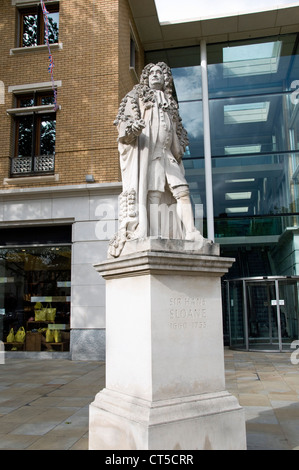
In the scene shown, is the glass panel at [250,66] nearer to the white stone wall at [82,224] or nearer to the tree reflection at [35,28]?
the tree reflection at [35,28]

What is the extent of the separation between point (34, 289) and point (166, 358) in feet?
32.2

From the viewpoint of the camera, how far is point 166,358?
382cm

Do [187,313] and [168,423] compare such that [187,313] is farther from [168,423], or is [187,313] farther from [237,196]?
[237,196]

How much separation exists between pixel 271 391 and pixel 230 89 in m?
12.8

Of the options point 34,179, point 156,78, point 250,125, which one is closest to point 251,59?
point 250,125

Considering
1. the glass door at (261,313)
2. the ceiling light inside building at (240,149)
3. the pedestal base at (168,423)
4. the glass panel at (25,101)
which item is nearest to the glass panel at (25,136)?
the glass panel at (25,101)

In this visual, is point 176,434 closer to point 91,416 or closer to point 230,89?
point 91,416

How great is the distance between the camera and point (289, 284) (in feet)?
48.2

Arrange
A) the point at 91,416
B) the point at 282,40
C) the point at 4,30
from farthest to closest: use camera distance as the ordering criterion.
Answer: the point at 282,40 → the point at 4,30 → the point at 91,416

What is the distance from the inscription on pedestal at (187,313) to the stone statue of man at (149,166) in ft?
2.30

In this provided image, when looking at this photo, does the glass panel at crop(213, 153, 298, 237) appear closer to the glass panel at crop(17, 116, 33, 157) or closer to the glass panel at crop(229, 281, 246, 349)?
the glass panel at crop(229, 281, 246, 349)

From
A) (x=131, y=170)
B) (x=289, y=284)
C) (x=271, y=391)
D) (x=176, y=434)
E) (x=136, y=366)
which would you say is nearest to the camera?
(x=176, y=434)

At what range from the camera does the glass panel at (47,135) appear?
518 inches

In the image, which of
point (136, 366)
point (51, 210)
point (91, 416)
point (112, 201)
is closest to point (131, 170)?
point (136, 366)
